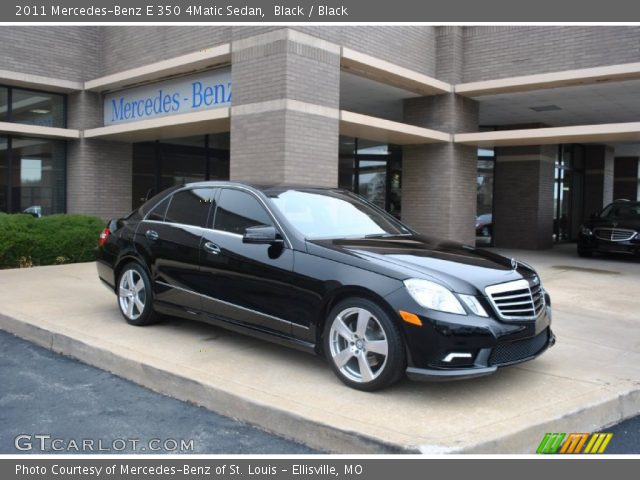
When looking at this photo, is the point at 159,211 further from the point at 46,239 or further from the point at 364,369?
the point at 46,239

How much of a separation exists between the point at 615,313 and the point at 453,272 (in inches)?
180

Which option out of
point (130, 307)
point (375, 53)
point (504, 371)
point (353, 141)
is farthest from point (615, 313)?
point (353, 141)

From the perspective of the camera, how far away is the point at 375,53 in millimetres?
12328

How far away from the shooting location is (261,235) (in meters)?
4.98

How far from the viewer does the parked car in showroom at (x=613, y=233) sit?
48.3 feet

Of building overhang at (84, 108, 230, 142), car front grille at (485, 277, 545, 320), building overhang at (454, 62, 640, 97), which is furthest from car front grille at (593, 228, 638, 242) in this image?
car front grille at (485, 277, 545, 320)

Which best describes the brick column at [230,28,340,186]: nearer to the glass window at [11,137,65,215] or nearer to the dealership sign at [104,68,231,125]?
the dealership sign at [104,68,231,125]

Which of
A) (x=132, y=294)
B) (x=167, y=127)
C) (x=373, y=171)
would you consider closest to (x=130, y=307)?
(x=132, y=294)

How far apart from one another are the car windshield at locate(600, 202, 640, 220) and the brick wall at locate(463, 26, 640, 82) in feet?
16.5

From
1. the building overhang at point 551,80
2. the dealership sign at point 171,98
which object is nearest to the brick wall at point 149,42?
the dealership sign at point 171,98

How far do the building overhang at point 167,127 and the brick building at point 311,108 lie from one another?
4 centimetres

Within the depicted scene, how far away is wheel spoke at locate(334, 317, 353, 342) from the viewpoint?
4535 mm

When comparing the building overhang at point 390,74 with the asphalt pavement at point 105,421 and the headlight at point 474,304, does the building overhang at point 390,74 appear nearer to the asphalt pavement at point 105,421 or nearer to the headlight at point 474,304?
the headlight at point 474,304

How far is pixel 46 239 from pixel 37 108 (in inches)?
179
